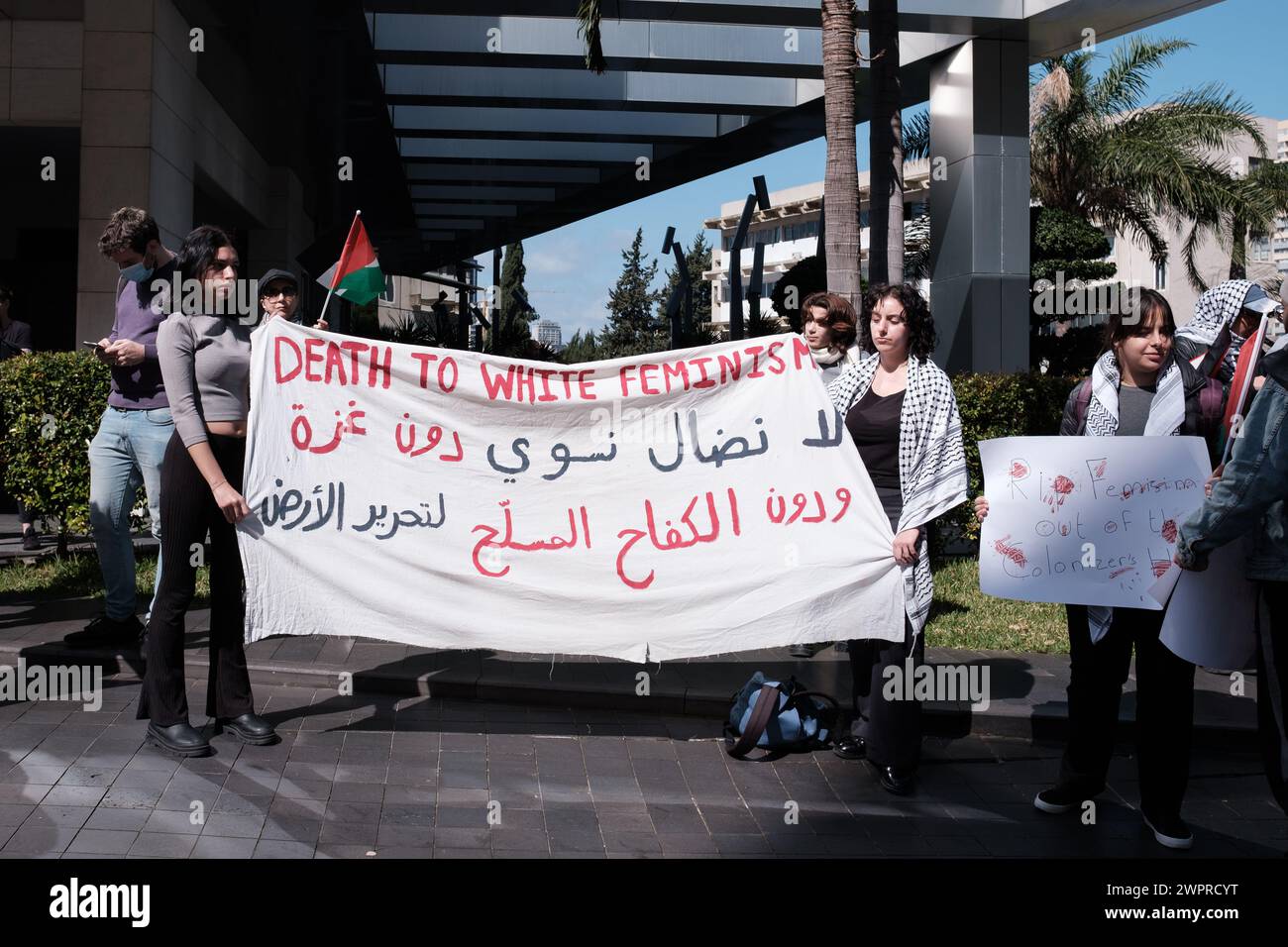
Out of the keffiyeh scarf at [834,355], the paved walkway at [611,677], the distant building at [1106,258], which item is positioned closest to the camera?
the paved walkway at [611,677]

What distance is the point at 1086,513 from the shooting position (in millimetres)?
4816

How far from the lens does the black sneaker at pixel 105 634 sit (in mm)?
6648

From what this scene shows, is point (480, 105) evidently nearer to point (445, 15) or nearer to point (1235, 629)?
point (445, 15)

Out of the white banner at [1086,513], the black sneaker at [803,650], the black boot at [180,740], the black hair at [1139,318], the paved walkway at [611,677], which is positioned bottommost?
the black boot at [180,740]

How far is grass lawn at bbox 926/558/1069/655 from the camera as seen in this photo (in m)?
7.62

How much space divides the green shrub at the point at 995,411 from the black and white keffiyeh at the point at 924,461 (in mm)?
4901

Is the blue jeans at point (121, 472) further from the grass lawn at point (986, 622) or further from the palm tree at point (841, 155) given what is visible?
the palm tree at point (841, 155)

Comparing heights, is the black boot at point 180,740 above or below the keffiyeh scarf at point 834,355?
below

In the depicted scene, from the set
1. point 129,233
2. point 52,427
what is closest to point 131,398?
point 129,233

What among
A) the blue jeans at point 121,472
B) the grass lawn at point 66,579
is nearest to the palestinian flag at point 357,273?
the blue jeans at point 121,472

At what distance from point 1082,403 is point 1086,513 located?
483 millimetres

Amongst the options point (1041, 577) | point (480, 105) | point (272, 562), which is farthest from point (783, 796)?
point (480, 105)

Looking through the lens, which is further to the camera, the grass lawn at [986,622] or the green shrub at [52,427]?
the green shrub at [52,427]

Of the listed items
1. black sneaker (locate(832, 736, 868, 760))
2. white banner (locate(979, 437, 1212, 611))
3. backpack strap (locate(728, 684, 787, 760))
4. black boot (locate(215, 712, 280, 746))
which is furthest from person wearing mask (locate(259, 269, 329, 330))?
white banner (locate(979, 437, 1212, 611))
